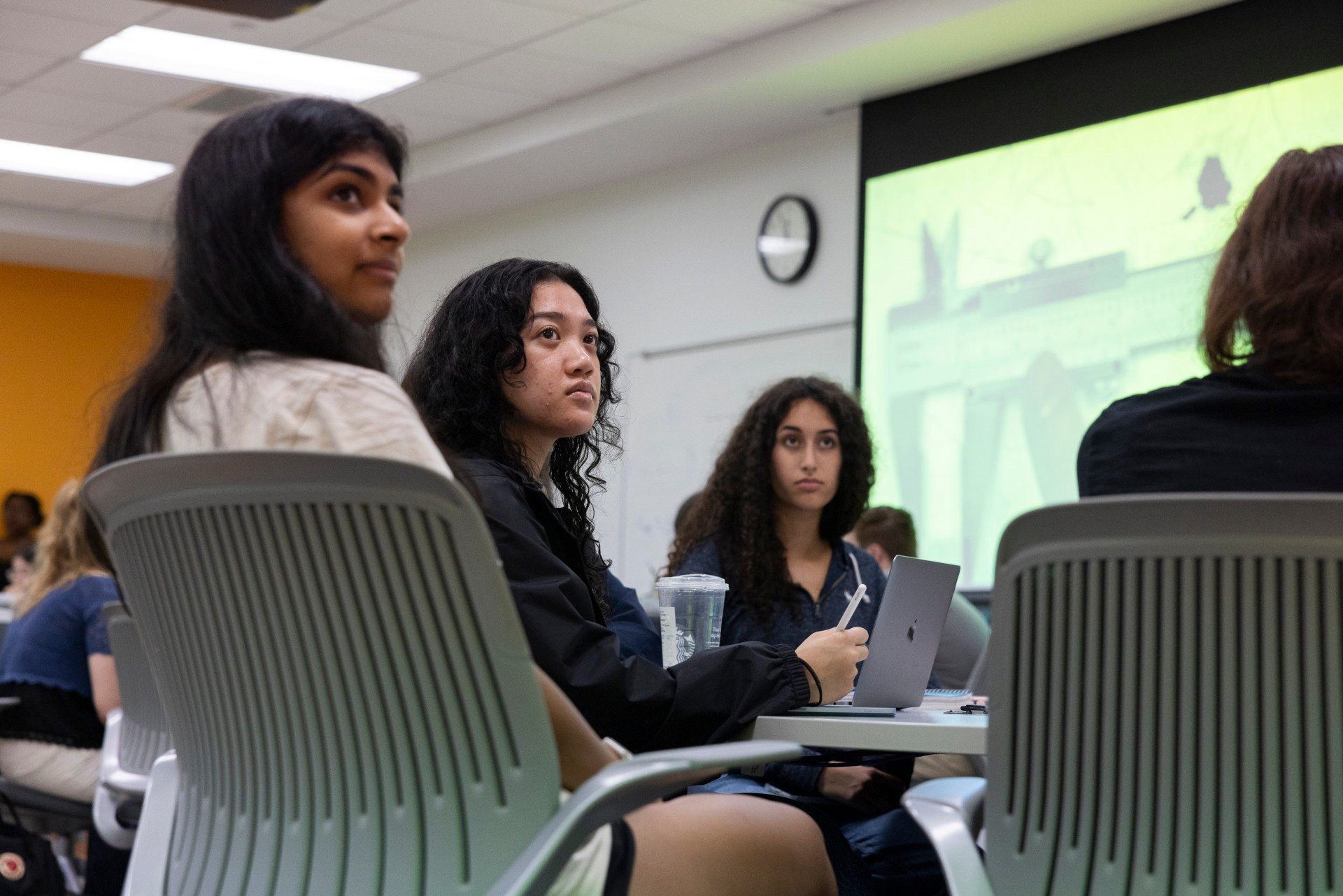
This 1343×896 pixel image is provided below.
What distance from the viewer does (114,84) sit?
6621 millimetres

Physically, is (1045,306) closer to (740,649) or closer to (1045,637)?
(740,649)

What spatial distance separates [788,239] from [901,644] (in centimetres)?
496

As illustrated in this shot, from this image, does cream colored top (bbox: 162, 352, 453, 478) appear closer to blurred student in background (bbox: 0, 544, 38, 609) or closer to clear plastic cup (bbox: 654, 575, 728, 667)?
clear plastic cup (bbox: 654, 575, 728, 667)

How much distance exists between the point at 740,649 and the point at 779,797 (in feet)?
2.50

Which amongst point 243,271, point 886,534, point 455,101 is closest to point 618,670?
point 243,271

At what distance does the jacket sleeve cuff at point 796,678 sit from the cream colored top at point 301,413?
661 mm

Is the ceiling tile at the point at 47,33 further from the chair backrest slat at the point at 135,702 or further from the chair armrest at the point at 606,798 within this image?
the chair armrest at the point at 606,798

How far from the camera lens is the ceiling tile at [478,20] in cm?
562

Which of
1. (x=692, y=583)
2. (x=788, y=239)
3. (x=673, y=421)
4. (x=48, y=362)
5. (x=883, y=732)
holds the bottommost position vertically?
(x=883, y=732)

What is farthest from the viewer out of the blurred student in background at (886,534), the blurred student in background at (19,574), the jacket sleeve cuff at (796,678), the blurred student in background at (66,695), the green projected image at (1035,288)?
the blurred student in background at (19,574)

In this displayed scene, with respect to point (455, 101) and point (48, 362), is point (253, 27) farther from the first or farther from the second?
point (48, 362)

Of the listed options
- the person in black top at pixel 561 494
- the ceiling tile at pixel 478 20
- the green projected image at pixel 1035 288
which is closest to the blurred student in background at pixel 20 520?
the ceiling tile at pixel 478 20

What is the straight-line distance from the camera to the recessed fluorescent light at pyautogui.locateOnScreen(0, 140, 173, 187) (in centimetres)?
766

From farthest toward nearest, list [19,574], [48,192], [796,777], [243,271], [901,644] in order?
[48,192], [19,574], [796,777], [901,644], [243,271]
